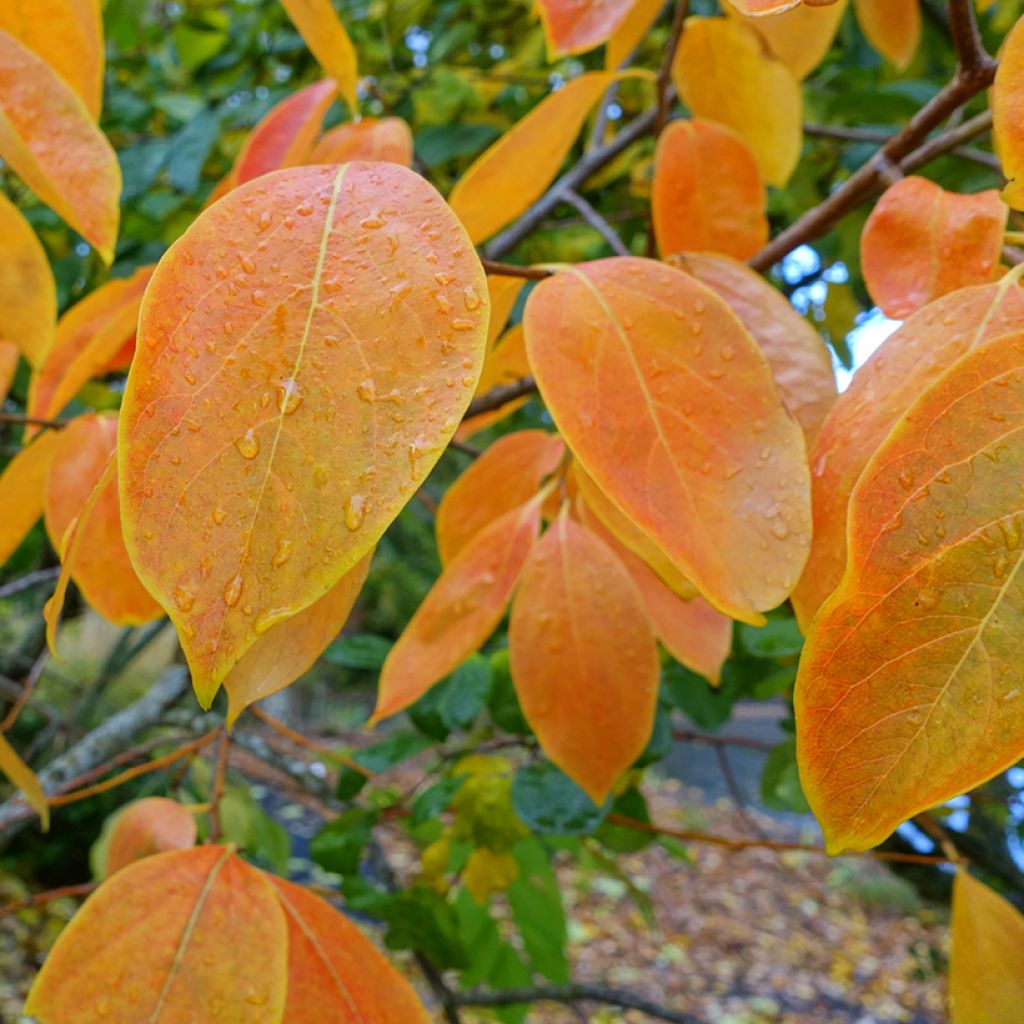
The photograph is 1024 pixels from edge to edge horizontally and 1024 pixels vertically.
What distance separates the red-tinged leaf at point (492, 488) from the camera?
557 mm

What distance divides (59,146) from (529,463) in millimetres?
298

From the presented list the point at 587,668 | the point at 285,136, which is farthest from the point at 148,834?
the point at 285,136

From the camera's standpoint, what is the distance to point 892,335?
0.29 metres

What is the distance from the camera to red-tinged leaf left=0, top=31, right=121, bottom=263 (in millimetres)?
380

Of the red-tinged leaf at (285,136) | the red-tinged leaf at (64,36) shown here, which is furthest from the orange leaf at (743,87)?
the red-tinged leaf at (64,36)

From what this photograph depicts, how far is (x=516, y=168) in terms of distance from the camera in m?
0.45

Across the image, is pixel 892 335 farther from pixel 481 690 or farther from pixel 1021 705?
pixel 481 690

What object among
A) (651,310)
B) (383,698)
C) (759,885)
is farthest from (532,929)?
(759,885)

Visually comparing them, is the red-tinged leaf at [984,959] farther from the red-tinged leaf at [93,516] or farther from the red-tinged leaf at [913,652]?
the red-tinged leaf at [93,516]

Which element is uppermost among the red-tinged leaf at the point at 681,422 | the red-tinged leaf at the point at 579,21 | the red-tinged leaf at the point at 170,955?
the red-tinged leaf at the point at 579,21

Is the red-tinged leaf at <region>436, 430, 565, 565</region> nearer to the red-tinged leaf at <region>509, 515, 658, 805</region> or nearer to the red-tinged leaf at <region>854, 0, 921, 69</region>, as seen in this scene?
the red-tinged leaf at <region>509, 515, 658, 805</region>

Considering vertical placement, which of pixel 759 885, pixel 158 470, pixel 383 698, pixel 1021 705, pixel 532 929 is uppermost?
pixel 158 470

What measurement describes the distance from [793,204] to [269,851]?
1085 mm

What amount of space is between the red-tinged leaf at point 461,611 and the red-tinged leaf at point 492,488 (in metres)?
0.05
